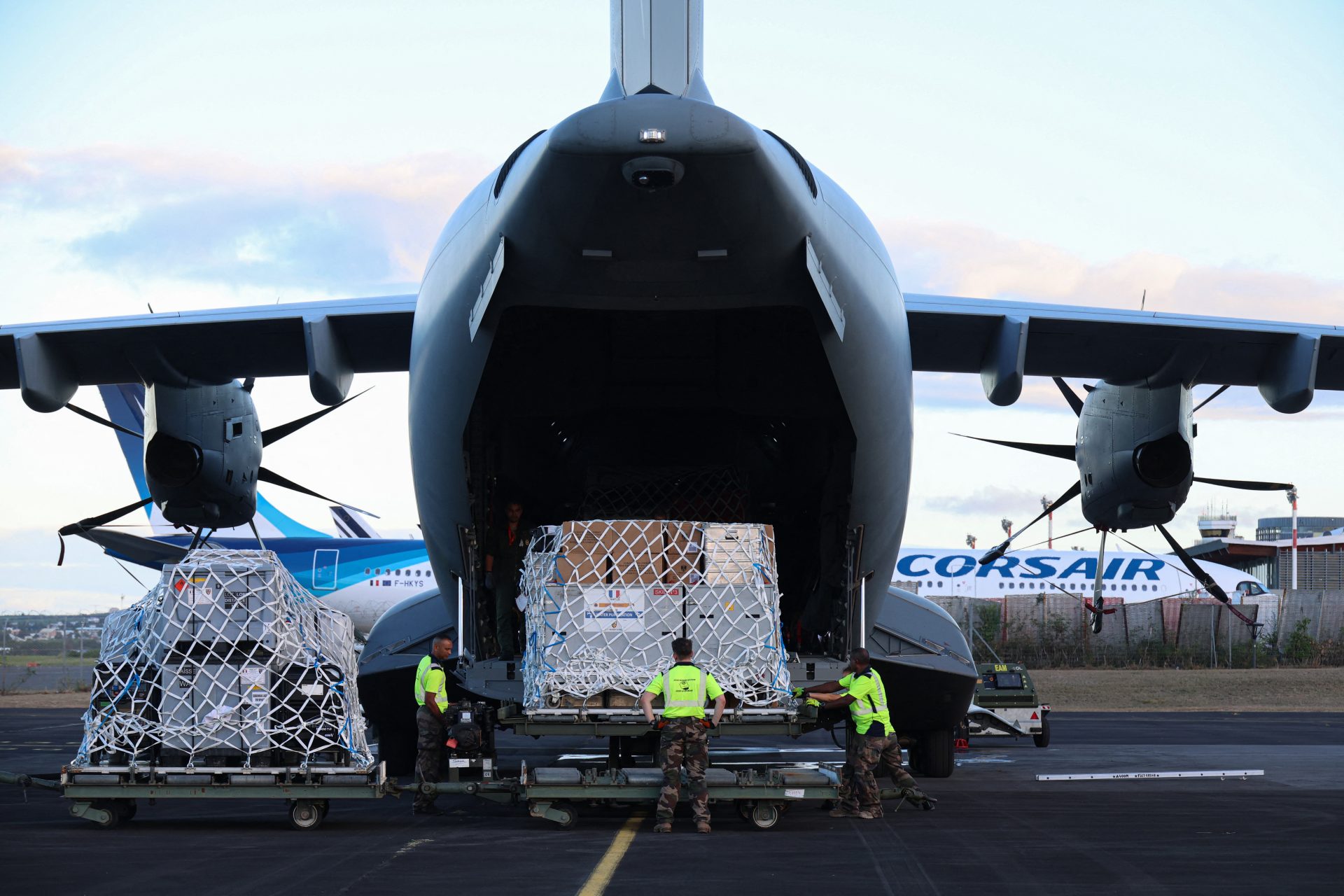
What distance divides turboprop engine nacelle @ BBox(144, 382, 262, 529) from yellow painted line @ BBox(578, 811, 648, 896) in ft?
14.6

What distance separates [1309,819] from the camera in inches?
370

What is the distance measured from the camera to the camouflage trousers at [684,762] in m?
8.52

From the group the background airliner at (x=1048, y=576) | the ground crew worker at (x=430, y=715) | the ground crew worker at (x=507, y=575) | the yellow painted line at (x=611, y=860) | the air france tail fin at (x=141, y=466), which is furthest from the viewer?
the background airliner at (x=1048, y=576)

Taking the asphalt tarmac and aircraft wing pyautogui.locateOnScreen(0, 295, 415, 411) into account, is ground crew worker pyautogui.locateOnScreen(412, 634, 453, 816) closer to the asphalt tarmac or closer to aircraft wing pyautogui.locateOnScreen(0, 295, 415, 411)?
the asphalt tarmac

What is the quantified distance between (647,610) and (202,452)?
4.26m

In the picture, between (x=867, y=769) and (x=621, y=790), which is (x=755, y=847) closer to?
(x=621, y=790)

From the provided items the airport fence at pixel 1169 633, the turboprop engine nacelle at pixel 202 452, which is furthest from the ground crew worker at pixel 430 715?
the airport fence at pixel 1169 633

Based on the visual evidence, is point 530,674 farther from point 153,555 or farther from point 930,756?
point 153,555

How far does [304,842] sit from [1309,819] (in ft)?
21.4

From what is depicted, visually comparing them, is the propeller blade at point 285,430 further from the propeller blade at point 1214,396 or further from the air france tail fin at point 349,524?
the air france tail fin at point 349,524

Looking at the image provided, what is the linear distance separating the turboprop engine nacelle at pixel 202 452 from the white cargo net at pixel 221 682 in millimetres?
1929

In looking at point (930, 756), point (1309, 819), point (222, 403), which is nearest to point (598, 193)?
point (222, 403)

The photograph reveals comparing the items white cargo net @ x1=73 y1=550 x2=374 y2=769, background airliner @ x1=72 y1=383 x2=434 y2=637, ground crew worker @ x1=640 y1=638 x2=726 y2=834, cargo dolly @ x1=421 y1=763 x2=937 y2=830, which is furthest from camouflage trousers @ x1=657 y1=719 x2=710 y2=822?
background airliner @ x1=72 y1=383 x2=434 y2=637

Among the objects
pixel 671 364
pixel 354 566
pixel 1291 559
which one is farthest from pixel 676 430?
pixel 1291 559
